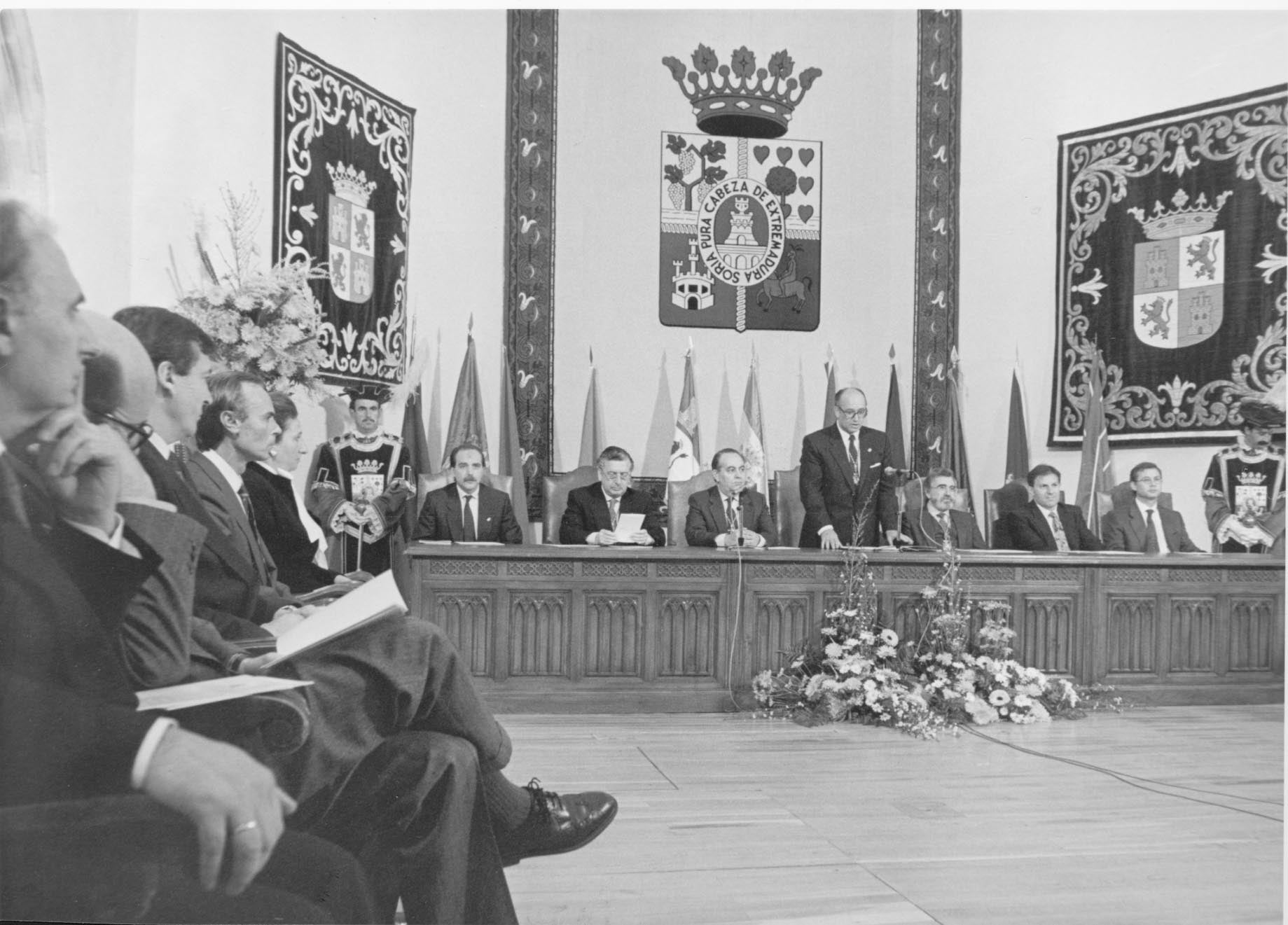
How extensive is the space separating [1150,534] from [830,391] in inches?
84.1

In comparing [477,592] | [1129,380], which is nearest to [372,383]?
[477,592]

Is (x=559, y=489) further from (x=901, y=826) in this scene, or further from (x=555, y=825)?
(x=555, y=825)

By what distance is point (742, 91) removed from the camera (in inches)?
245

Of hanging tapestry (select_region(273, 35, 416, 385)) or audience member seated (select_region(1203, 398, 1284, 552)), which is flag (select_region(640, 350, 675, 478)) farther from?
audience member seated (select_region(1203, 398, 1284, 552))

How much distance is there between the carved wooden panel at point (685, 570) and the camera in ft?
16.1

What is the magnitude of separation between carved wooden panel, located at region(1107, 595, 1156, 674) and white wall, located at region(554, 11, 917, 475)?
2275 millimetres

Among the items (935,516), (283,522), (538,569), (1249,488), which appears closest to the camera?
(283,522)

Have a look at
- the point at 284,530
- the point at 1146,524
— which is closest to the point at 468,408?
the point at 284,530

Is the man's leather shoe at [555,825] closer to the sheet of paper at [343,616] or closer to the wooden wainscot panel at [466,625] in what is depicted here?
the sheet of paper at [343,616]

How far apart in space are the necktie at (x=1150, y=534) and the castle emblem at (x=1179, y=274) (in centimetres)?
118

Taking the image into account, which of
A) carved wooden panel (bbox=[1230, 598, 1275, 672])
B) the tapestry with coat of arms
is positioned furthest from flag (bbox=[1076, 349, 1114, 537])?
carved wooden panel (bbox=[1230, 598, 1275, 672])

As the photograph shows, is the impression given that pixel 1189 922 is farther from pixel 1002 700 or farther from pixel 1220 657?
pixel 1220 657

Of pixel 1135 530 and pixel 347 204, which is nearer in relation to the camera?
pixel 347 204

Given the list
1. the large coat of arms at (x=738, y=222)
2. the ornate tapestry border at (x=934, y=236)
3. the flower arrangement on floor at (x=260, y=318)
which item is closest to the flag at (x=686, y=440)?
the large coat of arms at (x=738, y=222)
